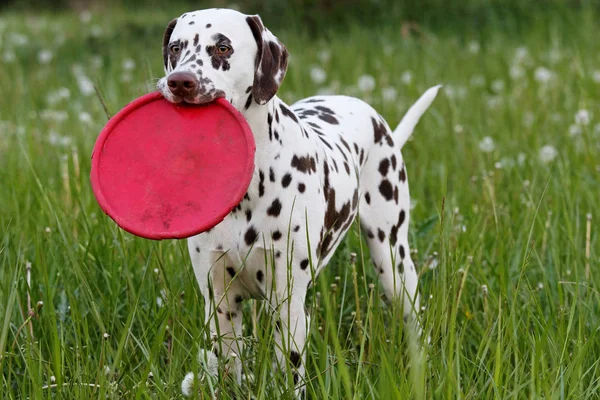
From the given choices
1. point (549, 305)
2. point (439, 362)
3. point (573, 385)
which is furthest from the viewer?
point (549, 305)

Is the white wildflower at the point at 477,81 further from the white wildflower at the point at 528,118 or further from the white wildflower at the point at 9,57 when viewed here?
the white wildflower at the point at 9,57

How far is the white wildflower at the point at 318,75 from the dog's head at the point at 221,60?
203 inches

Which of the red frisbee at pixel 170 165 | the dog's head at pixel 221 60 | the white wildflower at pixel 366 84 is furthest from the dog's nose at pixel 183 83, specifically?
the white wildflower at pixel 366 84

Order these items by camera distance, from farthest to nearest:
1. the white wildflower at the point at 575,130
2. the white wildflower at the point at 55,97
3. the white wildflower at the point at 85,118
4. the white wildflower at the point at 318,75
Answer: the white wildflower at the point at 55,97 < the white wildflower at the point at 318,75 < the white wildflower at the point at 85,118 < the white wildflower at the point at 575,130

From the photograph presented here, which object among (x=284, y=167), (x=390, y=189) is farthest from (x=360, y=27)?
(x=284, y=167)

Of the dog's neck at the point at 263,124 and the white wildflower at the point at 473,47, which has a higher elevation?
the dog's neck at the point at 263,124

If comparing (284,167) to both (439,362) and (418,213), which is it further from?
(418,213)

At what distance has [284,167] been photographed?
3.27 m

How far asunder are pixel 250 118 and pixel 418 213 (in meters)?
2.26

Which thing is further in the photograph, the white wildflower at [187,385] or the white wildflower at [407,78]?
the white wildflower at [407,78]

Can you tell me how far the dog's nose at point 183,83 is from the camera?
288cm

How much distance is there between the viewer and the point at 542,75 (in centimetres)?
789

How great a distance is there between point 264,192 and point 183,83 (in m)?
0.54

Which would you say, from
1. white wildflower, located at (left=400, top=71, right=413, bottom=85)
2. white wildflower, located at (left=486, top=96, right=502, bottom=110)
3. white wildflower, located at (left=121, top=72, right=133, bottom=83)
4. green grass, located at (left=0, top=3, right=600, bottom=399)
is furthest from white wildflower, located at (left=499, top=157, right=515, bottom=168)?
white wildflower, located at (left=121, top=72, right=133, bottom=83)
